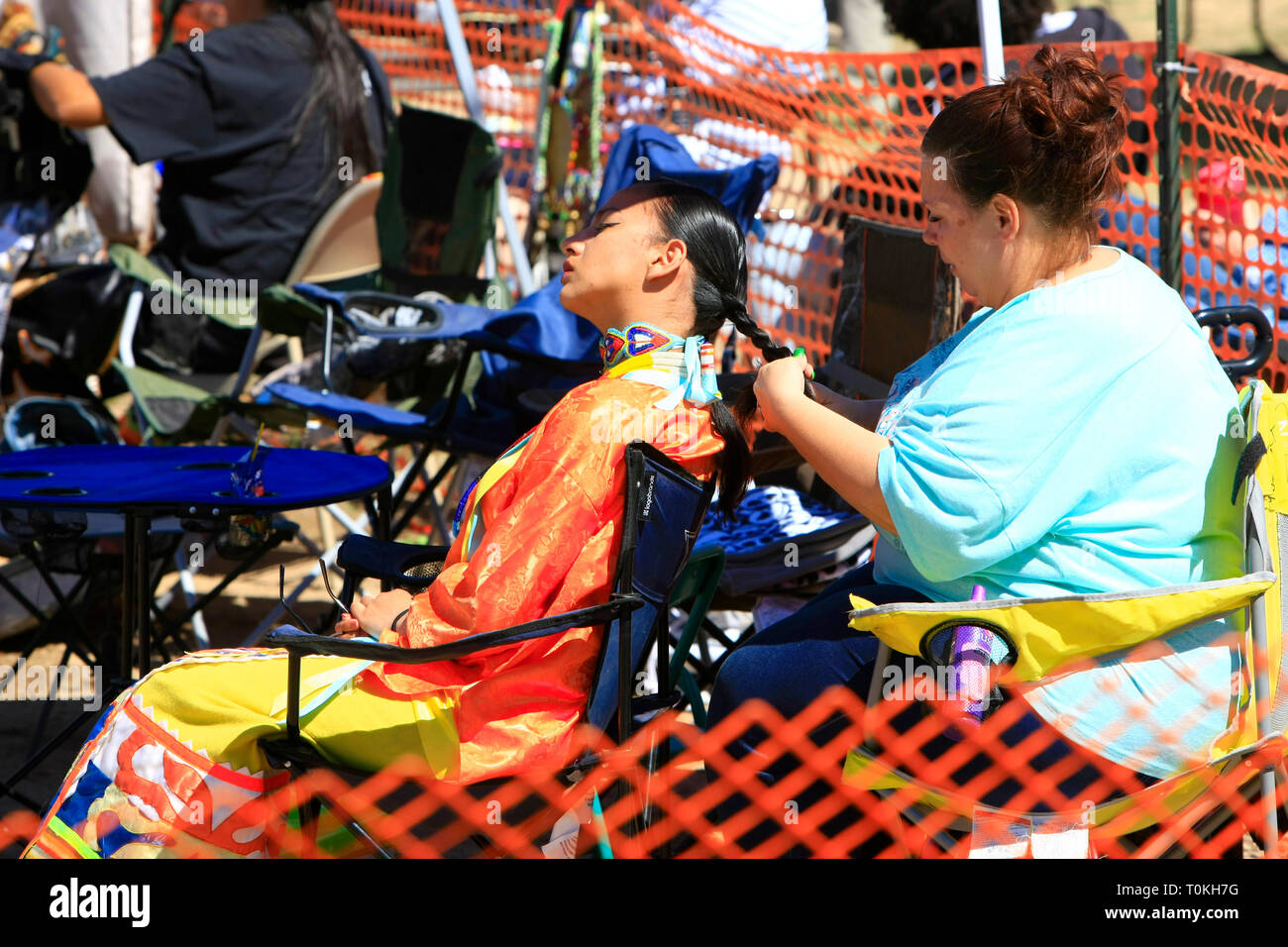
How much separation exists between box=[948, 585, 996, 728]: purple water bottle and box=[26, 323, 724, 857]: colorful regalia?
0.55 m

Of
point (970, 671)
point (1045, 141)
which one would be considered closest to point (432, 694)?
point (970, 671)

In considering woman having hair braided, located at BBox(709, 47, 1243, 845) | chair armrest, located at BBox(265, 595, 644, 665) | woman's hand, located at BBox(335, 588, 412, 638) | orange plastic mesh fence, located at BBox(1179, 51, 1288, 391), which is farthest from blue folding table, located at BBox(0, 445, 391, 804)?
orange plastic mesh fence, located at BBox(1179, 51, 1288, 391)

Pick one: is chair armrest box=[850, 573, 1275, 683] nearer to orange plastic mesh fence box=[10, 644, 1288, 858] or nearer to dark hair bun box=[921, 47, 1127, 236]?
orange plastic mesh fence box=[10, 644, 1288, 858]

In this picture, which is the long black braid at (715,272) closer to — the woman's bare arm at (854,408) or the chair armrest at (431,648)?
the woman's bare arm at (854,408)

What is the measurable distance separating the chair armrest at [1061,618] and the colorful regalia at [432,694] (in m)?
0.47

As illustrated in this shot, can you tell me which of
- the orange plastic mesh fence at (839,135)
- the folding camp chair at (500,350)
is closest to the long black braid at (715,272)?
the orange plastic mesh fence at (839,135)

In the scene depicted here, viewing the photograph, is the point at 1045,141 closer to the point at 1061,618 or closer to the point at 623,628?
the point at 1061,618

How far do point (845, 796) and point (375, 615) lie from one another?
79 cm

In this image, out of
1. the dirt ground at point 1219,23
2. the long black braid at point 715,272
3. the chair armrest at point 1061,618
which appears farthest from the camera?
the dirt ground at point 1219,23

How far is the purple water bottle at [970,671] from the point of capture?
182cm

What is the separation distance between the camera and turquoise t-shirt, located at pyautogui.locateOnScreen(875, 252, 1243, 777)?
1881 mm

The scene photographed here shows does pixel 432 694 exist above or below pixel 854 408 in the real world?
below

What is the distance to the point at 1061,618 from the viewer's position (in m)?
1.84
